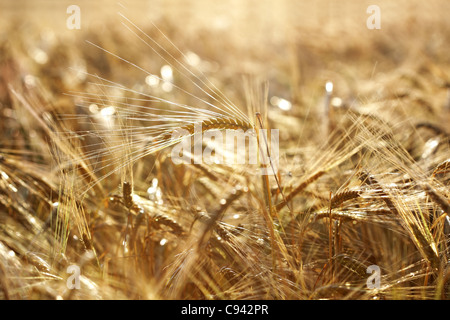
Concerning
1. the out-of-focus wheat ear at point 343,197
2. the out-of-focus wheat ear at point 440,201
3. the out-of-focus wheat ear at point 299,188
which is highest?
the out-of-focus wheat ear at point 299,188

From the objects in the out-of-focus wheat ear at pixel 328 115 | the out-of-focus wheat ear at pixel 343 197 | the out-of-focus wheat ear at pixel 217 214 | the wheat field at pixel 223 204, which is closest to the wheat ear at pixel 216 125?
the wheat field at pixel 223 204

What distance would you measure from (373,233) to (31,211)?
1081 mm

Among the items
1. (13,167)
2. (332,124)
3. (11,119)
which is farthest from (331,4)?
(13,167)

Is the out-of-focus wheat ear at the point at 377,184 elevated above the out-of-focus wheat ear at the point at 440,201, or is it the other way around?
the out-of-focus wheat ear at the point at 377,184

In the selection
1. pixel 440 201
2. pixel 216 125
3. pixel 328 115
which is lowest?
pixel 440 201

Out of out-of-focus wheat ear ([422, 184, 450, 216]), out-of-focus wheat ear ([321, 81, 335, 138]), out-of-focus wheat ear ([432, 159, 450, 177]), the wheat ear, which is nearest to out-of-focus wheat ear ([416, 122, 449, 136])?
out-of-focus wheat ear ([321, 81, 335, 138])

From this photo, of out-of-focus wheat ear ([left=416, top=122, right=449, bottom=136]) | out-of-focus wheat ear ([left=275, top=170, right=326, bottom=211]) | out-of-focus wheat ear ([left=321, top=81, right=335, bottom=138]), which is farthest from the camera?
out-of-focus wheat ear ([left=321, top=81, right=335, bottom=138])

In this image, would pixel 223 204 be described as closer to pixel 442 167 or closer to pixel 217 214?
pixel 217 214

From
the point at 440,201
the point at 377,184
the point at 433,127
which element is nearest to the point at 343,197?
the point at 377,184

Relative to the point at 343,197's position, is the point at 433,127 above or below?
above

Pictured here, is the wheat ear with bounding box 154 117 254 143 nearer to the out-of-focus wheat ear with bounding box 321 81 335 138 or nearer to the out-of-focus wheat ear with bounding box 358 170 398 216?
the out-of-focus wheat ear with bounding box 358 170 398 216

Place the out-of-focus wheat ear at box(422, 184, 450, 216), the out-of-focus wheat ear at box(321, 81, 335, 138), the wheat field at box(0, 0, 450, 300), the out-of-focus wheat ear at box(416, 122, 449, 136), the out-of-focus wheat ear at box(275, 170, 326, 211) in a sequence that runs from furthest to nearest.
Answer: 1. the out-of-focus wheat ear at box(321, 81, 335, 138)
2. the out-of-focus wheat ear at box(416, 122, 449, 136)
3. the out-of-focus wheat ear at box(275, 170, 326, 211)
4. the wheat field at box(0, 0, 450, 300)
5. the out-of-focus wheat ear at box(422, 184, 450, 216)

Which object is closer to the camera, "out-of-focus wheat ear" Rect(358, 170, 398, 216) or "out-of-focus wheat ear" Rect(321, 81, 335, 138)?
"out-of-focus wheat ear" Rect(358, 170, 398, 216)

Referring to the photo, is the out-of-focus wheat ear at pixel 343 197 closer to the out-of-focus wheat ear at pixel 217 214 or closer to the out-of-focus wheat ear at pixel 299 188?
the out-of-focus wheat ear at pixel 299 188
